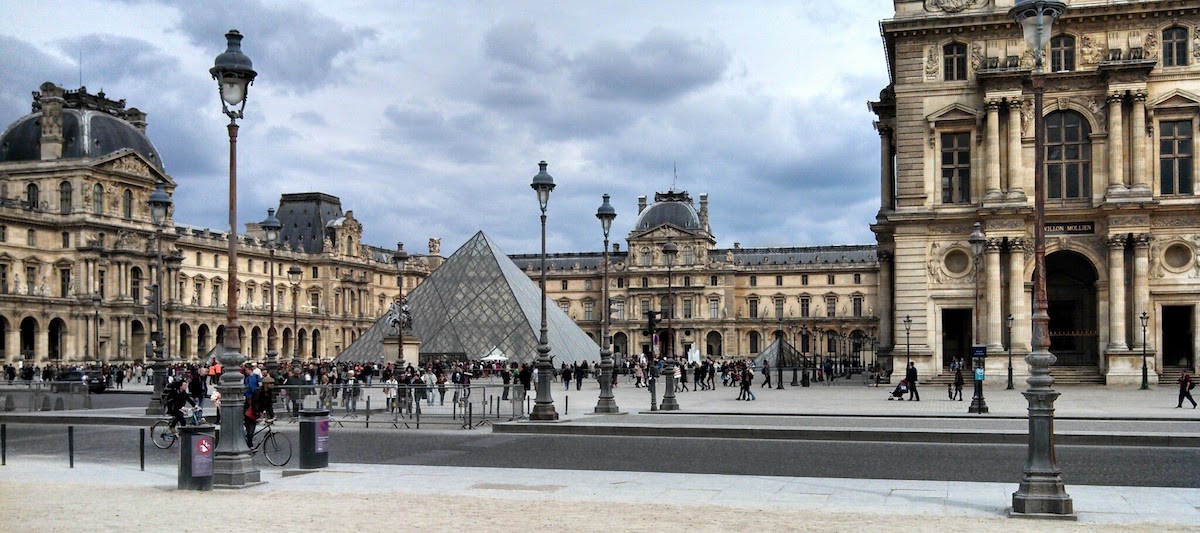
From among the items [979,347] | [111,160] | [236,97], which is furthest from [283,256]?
[236,97]

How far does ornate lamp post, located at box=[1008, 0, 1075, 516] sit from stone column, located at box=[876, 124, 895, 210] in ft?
110

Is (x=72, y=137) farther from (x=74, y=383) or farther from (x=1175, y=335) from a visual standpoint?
(x=1175, y=335)

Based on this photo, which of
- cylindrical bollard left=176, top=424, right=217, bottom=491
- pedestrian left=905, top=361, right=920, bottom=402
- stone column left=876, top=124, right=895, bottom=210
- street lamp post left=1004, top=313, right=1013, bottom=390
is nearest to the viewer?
cylindrical bollard left=176, top=424, right=217, bottom=491

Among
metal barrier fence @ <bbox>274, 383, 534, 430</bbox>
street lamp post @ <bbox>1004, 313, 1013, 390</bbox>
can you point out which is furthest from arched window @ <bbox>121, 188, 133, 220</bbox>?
street lamp post @ <bbox>1004, 313, 1013, 390</bbox>

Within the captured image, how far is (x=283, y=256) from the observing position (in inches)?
3868

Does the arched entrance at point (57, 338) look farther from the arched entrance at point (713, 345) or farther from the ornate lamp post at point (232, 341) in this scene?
the ornate lamp post at point (232, 341)

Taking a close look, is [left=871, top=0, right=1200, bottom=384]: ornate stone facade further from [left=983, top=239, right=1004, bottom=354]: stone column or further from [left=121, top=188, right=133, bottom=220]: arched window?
[left=121, top=188, right=133, bottom=220]: arched window

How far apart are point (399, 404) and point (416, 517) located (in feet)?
43.8

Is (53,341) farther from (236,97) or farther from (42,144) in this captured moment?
(236,97)

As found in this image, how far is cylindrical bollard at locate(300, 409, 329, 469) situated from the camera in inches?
580

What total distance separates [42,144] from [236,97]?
67085 mm

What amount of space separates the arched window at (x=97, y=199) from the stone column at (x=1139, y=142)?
2375 inches

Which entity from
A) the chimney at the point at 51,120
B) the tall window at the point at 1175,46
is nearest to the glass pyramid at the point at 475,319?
the tall window at the point at 1175,46

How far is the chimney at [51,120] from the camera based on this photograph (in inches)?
2881
